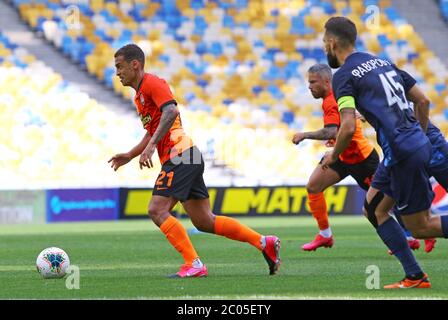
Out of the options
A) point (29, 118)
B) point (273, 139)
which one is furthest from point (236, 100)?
point (29, 118)

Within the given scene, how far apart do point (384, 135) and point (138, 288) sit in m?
2.34

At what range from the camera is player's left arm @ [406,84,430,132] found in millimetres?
8445

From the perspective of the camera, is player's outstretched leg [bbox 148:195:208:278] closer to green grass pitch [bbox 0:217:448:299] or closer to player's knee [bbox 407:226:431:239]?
green grass pitch [bbox 0:217:448:299]

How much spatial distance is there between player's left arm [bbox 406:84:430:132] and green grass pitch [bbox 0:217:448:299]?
134 centimetres

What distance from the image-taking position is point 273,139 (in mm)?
26359

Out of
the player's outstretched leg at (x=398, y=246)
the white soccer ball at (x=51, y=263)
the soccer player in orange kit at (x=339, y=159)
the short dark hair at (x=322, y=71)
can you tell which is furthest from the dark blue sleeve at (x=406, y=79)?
the short dark hair at (x=322, y=71)

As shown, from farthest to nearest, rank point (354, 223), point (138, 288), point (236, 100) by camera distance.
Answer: point (236, 100), point (354, 223), point (138, 288)

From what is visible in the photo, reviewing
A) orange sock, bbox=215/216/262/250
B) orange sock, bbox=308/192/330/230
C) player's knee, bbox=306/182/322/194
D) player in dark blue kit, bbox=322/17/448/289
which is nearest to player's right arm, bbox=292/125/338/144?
player's knee, bbox=306/182/322/194

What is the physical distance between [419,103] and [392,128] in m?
0.57

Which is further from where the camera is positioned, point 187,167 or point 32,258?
point 32,258

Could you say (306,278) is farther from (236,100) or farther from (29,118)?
(236,100)

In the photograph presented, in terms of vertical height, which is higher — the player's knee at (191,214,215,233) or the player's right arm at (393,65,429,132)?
the player's right arm at (393,65,429,132)

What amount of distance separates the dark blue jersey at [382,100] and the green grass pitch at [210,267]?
1.11m
